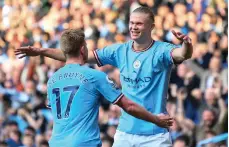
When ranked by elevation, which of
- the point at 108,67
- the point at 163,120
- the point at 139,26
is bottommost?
the point at 108,67

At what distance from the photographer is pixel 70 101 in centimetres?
809

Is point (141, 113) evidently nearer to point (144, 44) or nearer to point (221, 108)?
point (144, 44)

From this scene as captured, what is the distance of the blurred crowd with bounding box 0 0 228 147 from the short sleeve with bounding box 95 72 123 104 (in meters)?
5.37

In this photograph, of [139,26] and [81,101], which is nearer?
[81,101]

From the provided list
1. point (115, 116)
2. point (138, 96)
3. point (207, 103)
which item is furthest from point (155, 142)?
point (115, 116)

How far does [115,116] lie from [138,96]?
6.52 meters

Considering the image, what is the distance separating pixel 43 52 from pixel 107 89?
62.8 inches

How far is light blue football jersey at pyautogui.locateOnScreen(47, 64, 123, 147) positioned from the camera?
8.06m

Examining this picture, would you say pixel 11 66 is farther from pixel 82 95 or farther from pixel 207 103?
pixel 82 95

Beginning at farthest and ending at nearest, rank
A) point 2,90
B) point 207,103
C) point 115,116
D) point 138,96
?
point 2,90, point 115,116, point 207,103, point 138,96

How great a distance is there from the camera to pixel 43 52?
9461 millimetres

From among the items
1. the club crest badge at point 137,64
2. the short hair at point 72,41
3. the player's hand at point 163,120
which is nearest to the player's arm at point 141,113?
the player's hand at point 163,120

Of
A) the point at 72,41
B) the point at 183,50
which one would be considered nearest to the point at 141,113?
the point at 72,41

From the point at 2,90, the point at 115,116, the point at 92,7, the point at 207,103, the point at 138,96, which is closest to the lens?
the point at 138,96
